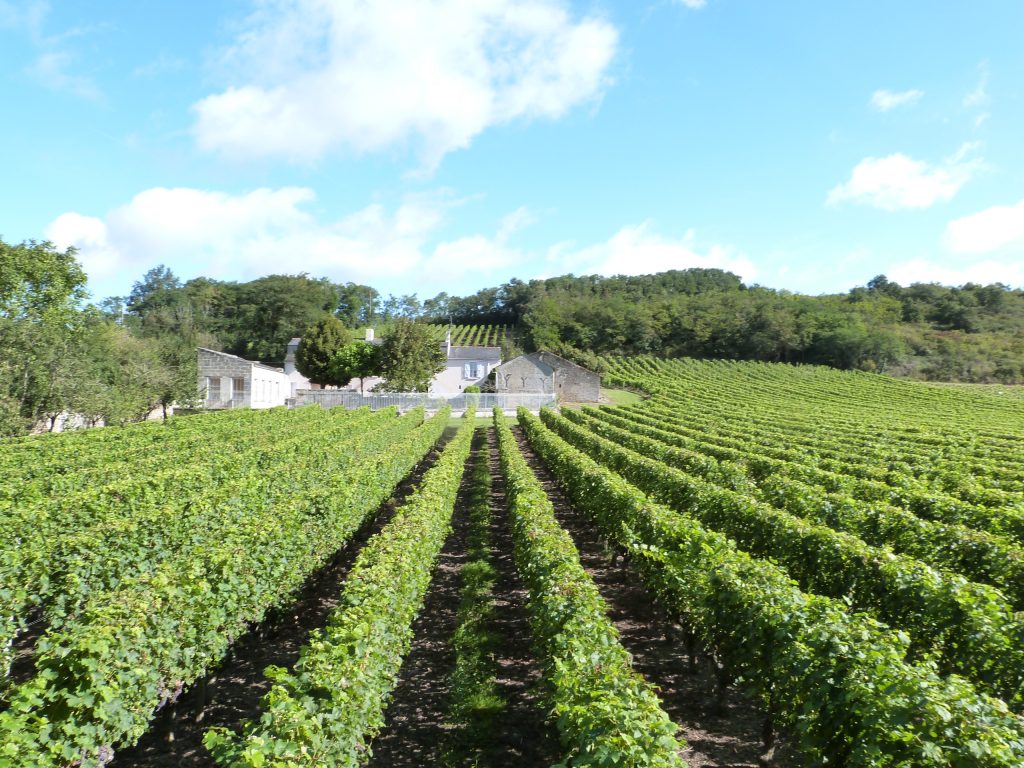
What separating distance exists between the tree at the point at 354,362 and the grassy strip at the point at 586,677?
2017 inches

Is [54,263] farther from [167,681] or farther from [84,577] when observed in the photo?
[167,681]

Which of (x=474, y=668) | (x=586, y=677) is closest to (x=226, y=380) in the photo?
(x=474, y=668)

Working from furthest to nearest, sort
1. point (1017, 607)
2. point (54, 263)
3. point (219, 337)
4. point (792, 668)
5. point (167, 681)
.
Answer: point (219, 337) → point (54, 263) → point (1017, 607) → point (167, 681) → point (792, 668)

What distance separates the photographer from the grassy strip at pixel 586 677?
3.79m

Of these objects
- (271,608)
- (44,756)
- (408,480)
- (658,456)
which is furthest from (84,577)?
(658,456)

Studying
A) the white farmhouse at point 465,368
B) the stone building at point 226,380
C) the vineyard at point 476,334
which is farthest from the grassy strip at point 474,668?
the vineyard at point 476,334

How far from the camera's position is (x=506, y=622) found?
29.6 feet

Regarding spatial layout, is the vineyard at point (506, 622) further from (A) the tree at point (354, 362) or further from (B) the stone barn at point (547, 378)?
(A) the tree at point (354, 362)

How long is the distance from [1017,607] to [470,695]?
7.32m

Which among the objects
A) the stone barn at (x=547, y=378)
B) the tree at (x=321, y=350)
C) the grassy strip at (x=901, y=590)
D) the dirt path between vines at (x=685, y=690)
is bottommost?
the dirt path between vines at (x=685, y=690)

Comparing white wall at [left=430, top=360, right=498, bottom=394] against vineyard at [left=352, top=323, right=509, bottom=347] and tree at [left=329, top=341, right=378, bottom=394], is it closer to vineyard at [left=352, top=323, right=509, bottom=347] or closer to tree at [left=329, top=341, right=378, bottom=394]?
tree at [left=329, top=341, right=378, bottom=394]

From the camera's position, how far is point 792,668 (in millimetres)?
4957

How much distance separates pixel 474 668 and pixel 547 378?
5026 cm

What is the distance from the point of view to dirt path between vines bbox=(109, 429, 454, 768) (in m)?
6.09
